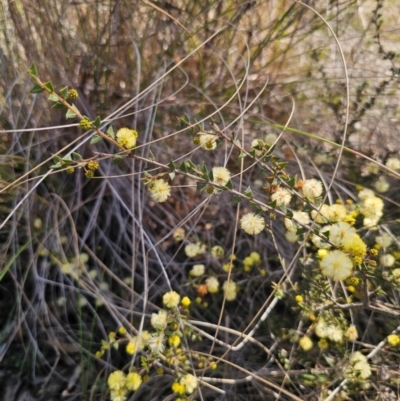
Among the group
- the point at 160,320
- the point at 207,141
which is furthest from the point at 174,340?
the point at 207,141

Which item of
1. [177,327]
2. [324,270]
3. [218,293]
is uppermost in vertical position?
[324,270]

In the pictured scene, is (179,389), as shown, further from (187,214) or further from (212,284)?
(187,214)

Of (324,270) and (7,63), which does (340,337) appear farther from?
(7,63)

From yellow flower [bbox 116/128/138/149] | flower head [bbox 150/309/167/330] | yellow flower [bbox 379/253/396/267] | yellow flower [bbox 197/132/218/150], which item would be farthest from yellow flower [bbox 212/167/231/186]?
yellow flower [bbox 379/253/396/267]

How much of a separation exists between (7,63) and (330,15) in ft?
2.65

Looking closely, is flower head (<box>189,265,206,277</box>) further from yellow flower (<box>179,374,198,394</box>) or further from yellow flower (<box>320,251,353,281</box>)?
yellow flower (<box>320,251,353,281</box>)

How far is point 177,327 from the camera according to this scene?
839 mm

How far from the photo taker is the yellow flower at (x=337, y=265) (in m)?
0.61

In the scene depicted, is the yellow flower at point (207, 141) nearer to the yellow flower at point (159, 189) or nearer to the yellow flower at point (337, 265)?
the yellow flower at point (159, 189)

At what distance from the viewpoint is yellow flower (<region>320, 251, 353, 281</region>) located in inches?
24.0

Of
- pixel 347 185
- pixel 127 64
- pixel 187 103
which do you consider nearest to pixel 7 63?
pixel 127 64

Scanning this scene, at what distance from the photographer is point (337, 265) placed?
620mm

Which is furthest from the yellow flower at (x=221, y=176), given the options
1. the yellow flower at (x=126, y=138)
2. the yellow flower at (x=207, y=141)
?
the yellow flower at (x=126, y=138)

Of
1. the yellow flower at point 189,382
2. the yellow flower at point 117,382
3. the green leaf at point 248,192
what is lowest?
the yellow flower at point 117,382
